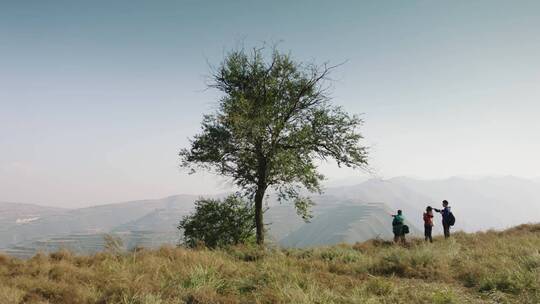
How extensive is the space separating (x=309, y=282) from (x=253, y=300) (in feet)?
5.41

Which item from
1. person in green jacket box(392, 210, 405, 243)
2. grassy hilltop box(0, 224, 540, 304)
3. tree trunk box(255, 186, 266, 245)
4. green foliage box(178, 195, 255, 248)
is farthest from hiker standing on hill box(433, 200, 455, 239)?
green foliage box(178, 195, 255, 248)

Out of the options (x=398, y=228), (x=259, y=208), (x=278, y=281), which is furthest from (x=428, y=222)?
(x=278, y=281)

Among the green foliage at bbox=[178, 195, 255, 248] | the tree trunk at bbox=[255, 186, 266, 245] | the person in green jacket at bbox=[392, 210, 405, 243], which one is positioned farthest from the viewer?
the green foliage at bbox=[178, 195, 255, 248]

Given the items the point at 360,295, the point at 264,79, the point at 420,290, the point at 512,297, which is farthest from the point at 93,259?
the point at 264,79

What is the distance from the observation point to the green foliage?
89.9ft

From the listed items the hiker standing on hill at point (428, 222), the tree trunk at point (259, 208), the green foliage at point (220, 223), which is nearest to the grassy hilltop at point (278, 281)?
the hiker standing on hill at point (428, 222)

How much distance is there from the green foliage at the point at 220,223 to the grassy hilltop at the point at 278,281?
1354 cm

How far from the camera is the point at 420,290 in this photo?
919cm

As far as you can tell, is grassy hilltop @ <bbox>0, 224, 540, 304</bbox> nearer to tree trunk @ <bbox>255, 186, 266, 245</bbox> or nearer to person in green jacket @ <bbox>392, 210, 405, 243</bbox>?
person in green jacket @ <bbox>392, 210, 405, 243</bbox>

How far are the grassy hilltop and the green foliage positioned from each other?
1354cm

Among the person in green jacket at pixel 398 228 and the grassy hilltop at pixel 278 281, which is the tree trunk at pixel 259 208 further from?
the grassy hilltop at pixel 278 281

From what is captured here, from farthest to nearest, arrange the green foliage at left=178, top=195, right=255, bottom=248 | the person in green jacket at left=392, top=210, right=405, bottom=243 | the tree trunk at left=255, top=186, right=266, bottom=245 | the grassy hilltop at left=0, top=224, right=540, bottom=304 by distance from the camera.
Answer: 1. the green foliage at left=178, top=195, right=255, bottom=248
2. the tree trunk at left=255, top=186, right=266, bottom=245
3. the person in green jacket at left=392, top=210, right=405, bottom=243
4. the grassy hilltop at left=0, top=224, right=540, bottom=304

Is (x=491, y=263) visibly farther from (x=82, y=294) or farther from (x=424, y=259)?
(x=82, y=294)

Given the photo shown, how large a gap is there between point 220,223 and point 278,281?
62.4 feet
